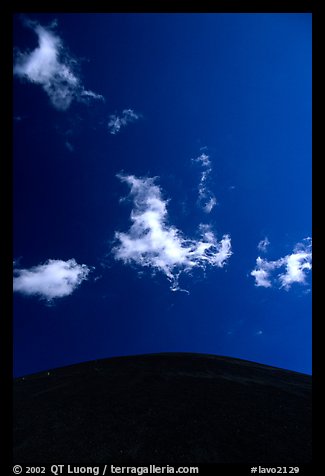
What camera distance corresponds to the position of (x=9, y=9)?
215 inches

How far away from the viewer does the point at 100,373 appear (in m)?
15.8

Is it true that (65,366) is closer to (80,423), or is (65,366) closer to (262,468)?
(80,423)

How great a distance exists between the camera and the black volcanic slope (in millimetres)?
8898

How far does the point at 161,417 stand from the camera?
35.0 ft

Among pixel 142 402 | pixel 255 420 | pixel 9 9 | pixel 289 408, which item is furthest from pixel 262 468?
pixel 9 9

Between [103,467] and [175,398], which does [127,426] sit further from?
[175,398]

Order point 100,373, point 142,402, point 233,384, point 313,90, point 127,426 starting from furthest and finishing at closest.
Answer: point 100,373, point 233,384, point 142,402, point 127,426, point 313,90

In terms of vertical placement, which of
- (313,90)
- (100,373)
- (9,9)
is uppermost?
(9,9)

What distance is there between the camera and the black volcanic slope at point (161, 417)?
8.90 metres

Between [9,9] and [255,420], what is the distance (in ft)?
51.0

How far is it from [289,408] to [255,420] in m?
2.56

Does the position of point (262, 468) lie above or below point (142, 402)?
below

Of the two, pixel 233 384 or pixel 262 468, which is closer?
pixel 262 468

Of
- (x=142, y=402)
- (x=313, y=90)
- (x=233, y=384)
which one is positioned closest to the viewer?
(x=313, y=90)
